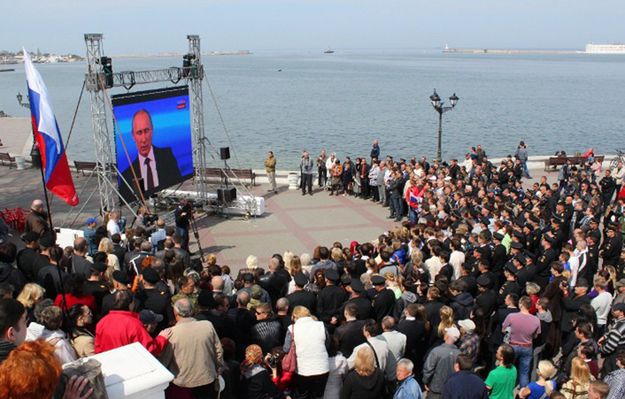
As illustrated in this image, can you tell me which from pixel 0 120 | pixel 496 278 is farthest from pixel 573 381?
pixel 0 120

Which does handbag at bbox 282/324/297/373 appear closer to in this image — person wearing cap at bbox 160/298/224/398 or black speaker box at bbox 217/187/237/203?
person wearing cap at bbox 160/298/224/398

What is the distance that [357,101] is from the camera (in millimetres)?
80250

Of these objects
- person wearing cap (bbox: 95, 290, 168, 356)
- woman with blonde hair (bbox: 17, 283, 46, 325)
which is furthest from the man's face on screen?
person wearing cap (bbox: 95, 290, 168, 356)

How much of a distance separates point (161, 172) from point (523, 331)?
12.3 m

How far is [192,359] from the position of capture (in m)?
5.38

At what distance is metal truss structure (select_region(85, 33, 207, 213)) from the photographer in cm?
1413

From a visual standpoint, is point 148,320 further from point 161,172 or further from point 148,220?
point 161,172

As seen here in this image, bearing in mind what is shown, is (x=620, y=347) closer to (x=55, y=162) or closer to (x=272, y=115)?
(x=55, y=162)

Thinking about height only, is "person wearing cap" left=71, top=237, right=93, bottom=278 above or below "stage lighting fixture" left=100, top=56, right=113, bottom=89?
below

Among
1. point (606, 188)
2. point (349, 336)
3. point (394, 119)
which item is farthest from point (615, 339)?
point (394, 119)

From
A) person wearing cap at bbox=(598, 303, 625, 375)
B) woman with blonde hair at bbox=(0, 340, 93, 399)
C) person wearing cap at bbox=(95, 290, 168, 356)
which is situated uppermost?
woman with blonde hair at bbox=(0, 340, 93, 399)

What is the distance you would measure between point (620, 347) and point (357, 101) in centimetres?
7518

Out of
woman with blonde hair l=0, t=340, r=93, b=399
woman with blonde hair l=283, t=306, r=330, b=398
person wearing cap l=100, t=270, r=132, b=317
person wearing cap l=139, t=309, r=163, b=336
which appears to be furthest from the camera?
person wearing cap l=100, t=270, r=132, b=317

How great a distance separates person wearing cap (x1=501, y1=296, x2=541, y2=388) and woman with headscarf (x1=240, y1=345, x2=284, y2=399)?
10.8 ft
